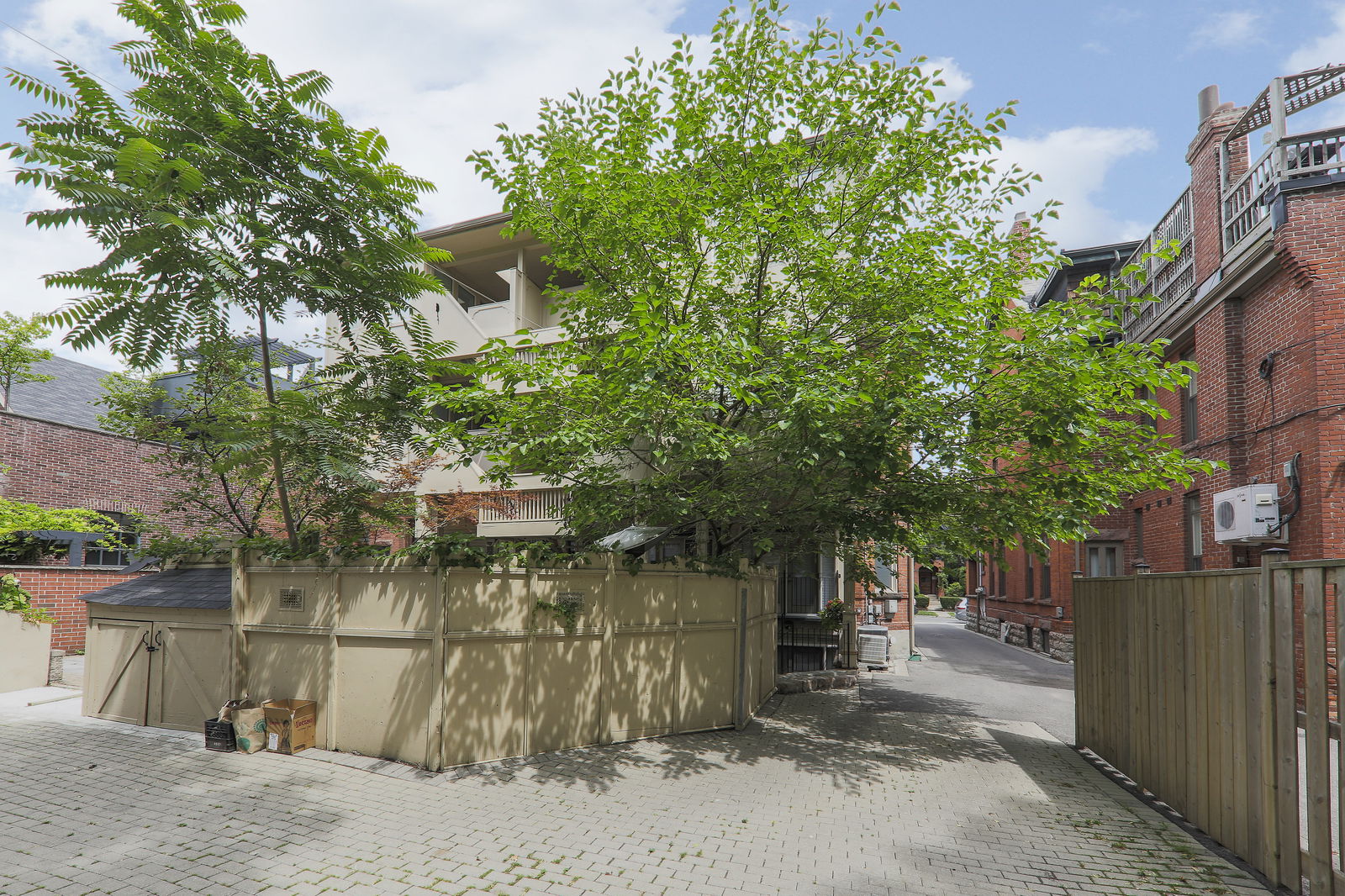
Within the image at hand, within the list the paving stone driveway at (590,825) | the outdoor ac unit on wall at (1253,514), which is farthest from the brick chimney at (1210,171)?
the paving stone driveway at (590,825)

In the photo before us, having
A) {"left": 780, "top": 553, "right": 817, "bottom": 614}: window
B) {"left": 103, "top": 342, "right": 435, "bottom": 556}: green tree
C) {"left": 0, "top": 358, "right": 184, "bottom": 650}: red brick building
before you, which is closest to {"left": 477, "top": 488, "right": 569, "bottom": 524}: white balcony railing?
{"left": 103, "top": 342, "right": 435, "bottom": 556}: green tree

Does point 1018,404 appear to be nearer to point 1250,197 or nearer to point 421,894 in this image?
point 421,894

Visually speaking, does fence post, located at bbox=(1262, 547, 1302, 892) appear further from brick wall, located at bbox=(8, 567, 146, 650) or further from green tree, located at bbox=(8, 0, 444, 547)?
brick wall, located at bbox=(8, 567, 146, 650)

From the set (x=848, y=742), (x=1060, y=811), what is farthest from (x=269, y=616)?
(x=1060, y=811)

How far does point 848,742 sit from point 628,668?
10.4 feet

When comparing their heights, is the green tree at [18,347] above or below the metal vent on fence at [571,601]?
above

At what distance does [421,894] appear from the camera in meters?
4.83

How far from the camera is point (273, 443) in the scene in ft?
27.1

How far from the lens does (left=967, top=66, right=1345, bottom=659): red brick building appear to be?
464 inches

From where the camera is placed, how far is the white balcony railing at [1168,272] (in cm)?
1620

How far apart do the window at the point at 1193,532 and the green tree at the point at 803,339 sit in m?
8.67

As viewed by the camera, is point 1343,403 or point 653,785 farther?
point 1343,403

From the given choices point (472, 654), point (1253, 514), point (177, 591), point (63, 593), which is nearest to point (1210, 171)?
point (1253, 514)

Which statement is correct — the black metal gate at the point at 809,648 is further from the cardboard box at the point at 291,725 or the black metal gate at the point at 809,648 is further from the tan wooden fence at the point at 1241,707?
the cardboard box at the point at 291,725
